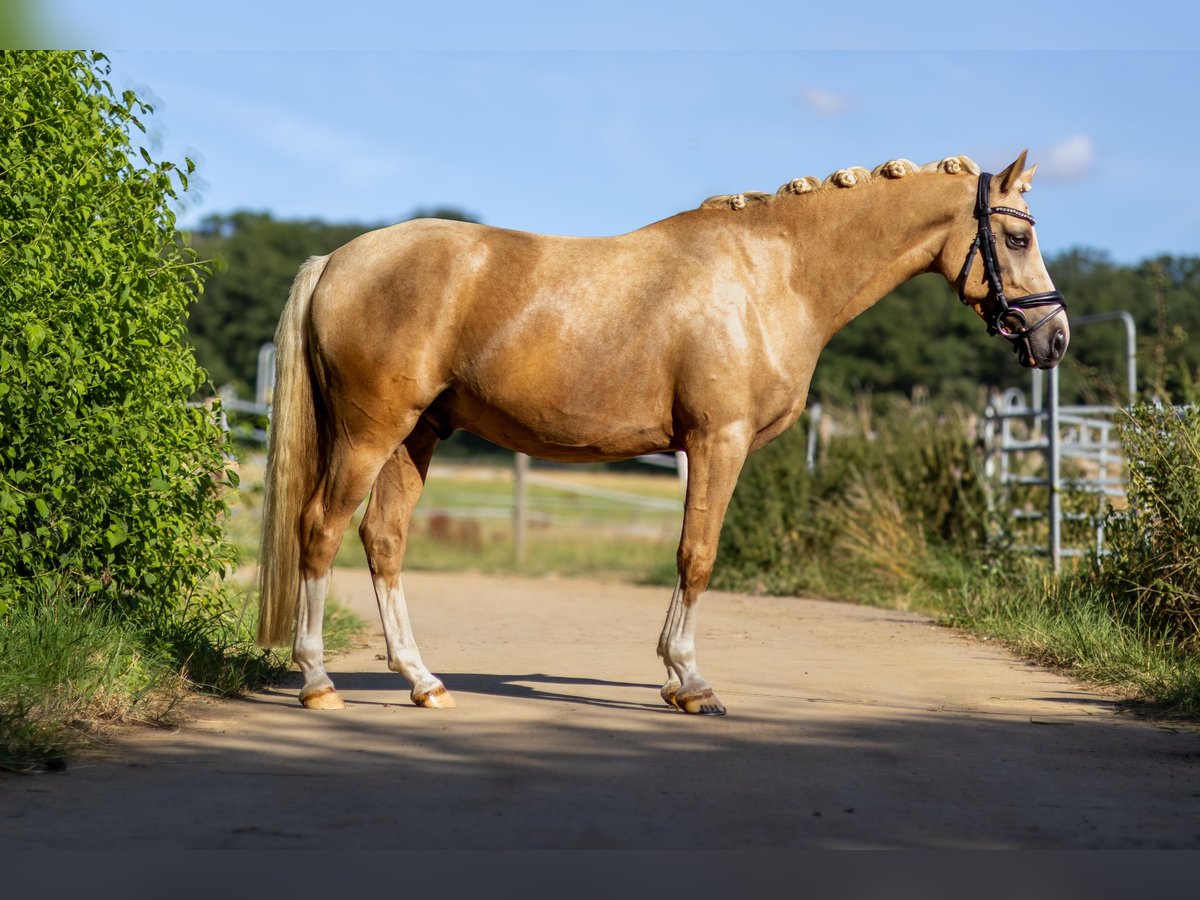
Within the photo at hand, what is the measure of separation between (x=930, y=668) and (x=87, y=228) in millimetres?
4862

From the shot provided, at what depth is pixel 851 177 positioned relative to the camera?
5.70m

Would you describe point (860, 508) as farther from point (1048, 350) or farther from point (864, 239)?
point (864, 239)

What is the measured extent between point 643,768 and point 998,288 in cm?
281

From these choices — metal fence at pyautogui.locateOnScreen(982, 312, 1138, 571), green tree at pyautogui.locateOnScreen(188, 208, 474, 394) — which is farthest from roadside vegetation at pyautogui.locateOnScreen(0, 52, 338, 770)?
green tree at pyautogui.locateOnScreen(188, 208, 474, 394)

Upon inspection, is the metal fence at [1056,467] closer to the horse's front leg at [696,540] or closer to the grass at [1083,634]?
the grass at [1083,634]

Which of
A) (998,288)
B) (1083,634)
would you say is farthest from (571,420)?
(1083,634)

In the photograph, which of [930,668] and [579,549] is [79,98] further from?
[579,549]

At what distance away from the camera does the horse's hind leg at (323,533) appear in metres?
5.42

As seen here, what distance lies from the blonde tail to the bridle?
3033mm

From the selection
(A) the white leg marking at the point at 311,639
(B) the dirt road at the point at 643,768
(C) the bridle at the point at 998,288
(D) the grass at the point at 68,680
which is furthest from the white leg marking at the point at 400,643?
(C) the bridle at the point at 998,288

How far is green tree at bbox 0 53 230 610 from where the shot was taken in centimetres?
539

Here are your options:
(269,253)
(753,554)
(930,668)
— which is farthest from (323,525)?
(269,253)

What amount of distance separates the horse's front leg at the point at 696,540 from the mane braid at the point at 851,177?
117cm

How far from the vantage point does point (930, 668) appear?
6676 millimetres
